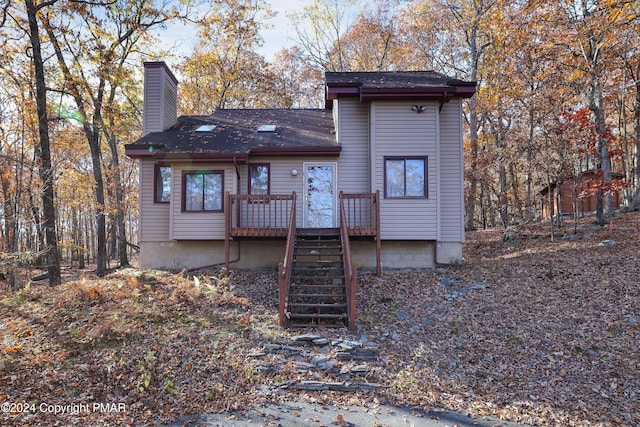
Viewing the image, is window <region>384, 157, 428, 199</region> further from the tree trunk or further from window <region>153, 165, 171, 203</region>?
the tree trunk

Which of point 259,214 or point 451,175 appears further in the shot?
point 451,175

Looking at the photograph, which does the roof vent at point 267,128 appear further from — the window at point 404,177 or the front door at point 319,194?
the window at point 404,177

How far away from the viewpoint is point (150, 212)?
36.9 feet

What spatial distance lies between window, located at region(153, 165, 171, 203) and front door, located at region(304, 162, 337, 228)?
396cm

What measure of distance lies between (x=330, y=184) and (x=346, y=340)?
18.0ft

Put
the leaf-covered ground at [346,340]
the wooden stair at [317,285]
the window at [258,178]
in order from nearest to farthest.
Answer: the leaf-covered ground at [346,340] < the wooden stair at [317,285] < the window at [258,178]

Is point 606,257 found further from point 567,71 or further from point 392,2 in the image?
point 392,2

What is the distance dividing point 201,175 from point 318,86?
15.5 m

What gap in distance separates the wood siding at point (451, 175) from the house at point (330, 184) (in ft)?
0.09

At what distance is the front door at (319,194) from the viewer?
36.9ft

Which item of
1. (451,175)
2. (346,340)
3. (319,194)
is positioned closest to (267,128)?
(319,194)

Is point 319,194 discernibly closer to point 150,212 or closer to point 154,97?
point 150,212

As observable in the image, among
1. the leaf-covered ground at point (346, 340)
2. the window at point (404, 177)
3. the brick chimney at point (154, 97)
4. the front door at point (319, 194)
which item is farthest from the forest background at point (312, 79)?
the front door at point (319, 194)

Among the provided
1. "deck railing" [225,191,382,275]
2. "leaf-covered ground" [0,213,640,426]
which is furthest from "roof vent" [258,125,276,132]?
"leaf-covered ground" [0,213,640,426]
